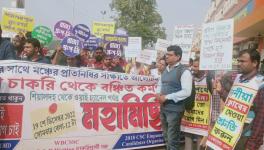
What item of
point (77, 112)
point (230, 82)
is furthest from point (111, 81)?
point (230, 82)

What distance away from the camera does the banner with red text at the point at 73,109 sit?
6.64 metres

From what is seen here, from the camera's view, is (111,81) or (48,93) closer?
(48,93)

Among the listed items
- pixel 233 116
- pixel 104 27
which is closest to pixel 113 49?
pixel 104 27

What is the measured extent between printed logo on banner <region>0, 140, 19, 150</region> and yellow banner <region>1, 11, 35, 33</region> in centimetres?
620

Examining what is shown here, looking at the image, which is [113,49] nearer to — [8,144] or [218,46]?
[218,46]

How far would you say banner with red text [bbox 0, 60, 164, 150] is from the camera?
664 centimetres

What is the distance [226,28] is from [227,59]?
18.2 inches

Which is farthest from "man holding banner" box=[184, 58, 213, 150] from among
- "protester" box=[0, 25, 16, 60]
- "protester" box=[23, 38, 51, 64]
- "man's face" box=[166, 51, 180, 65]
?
"protester" box=[0, 25, 16, 60]

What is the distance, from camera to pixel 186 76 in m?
7.03

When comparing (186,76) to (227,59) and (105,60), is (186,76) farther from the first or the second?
(105,60)

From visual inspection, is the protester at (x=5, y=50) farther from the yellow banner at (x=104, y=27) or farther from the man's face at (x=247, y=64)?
the yellow banner at (x=104, y=27)

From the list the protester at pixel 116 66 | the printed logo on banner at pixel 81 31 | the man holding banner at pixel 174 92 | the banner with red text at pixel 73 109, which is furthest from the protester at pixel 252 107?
the printed logo on banner at pixel 81 31

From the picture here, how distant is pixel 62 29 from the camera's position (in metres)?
11.6

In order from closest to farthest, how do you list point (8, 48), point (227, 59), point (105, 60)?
point (227, 59) < point (8, 48) < point (105, 60)
